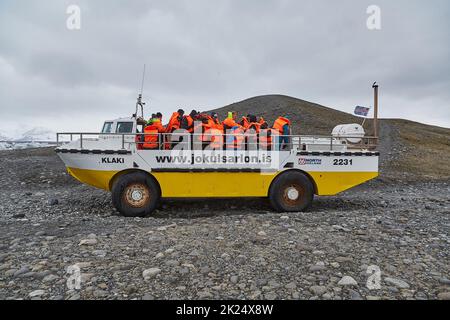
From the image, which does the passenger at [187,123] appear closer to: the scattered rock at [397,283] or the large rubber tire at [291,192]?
the large rubber tire at [291,192]

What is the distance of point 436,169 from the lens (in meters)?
13.0

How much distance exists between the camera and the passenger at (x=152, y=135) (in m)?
5.56

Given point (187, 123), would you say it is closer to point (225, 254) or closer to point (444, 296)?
point (225, 254)

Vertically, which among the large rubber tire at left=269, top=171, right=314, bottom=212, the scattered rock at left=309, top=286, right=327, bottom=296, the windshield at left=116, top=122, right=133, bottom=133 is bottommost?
the scattered rock at left=309, top=286, right=327, bottom=296

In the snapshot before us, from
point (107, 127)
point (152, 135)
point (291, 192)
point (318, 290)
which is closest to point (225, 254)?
point (318, 290)

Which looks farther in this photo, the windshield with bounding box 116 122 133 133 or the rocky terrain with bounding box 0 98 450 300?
the windshield with bounding box 116 122 133 133

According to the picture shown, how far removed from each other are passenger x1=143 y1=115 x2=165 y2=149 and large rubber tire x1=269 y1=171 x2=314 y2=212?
2.30 metres

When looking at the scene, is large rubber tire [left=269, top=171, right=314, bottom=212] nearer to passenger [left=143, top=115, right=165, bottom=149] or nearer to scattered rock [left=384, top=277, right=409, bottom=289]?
passenger [left=143, top=115, right=165, bottom=149]

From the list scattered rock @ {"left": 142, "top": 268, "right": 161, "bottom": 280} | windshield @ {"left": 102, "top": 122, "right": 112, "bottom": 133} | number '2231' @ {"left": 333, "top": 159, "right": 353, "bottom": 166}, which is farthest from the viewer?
windshield @ {"left": 102, "top": 122, "right": 112, "bottom": 133}

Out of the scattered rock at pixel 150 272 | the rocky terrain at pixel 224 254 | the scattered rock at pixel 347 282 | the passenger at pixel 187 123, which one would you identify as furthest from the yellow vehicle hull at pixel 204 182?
the scattered rock at pixel 347 282

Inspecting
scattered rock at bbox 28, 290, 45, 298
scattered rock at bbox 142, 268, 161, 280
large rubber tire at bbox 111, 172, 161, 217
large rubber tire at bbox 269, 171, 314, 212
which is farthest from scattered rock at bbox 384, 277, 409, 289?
large rubber tire at bbox 111, 172, 161, 217

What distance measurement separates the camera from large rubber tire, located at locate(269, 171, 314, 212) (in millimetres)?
5789
